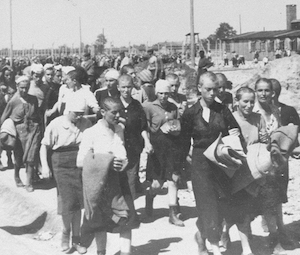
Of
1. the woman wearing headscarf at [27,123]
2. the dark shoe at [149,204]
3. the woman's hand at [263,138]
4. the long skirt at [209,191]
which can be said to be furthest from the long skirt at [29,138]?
the woman's hand at [263,138]

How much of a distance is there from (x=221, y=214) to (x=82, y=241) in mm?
1672

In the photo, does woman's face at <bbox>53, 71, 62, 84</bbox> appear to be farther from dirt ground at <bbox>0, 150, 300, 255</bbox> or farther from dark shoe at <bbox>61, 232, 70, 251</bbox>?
dark shoe at <bbox>61, 232, 70, 251</bbox>

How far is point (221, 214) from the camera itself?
6363 mm

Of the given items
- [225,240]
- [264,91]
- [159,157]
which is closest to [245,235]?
[225,240]

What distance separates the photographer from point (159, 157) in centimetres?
796

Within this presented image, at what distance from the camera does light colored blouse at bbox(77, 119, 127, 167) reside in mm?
6074

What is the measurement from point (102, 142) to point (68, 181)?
1.00 m

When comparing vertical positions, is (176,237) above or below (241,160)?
below

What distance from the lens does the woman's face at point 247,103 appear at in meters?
6.36

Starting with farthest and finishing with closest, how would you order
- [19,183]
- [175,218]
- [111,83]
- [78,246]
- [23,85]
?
[19,183] < [23,85] < [111,83] < [175,218] < [78,246]

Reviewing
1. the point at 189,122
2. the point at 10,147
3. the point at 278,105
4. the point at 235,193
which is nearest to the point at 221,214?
the point at 235,193

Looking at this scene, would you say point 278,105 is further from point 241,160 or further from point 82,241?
point 82,241

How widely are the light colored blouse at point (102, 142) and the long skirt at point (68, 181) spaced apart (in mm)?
700

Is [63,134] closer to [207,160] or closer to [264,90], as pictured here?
[207,160]
